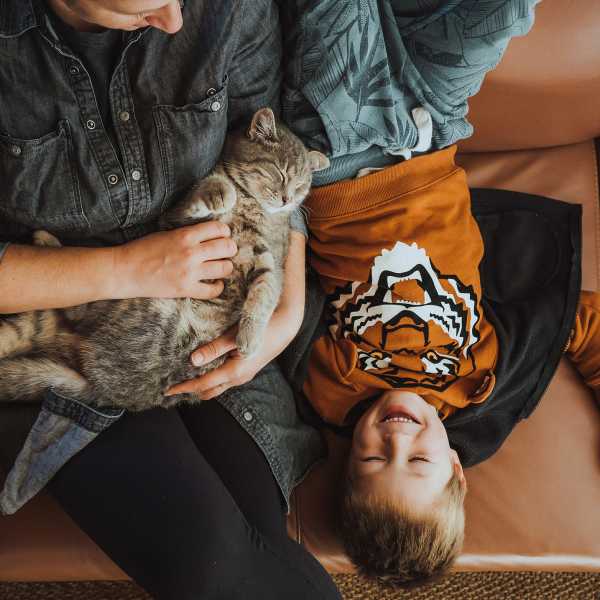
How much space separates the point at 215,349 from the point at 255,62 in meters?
0.57

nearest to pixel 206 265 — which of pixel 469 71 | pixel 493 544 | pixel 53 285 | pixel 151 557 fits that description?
pixel 53 285

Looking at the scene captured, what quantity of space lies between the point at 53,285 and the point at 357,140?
68 centimetres

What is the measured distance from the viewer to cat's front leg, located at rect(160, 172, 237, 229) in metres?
1.11

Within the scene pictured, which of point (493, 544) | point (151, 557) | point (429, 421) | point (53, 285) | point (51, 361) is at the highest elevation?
point (53, 285)

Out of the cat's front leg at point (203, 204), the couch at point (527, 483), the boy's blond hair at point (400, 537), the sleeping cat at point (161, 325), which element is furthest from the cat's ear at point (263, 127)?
the boy's blond hair at point (400, 537)

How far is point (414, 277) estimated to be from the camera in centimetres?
131

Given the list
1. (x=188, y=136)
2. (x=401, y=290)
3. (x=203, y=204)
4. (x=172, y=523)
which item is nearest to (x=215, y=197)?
(x=203, y=204)

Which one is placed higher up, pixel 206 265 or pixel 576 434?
pixel 206 265

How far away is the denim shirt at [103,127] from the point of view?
91 cm

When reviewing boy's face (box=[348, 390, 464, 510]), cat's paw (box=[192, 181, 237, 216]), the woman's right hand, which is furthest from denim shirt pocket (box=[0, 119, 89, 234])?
boy's face (box=[348, 390, 464, 510])

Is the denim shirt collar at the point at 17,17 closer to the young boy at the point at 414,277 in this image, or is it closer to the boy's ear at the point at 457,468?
the young boy at the point at 414,277

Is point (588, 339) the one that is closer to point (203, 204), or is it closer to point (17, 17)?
point (203, 204)

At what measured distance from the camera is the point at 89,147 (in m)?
0.98

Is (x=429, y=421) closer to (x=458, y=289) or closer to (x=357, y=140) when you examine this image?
(x=458, y=289)
